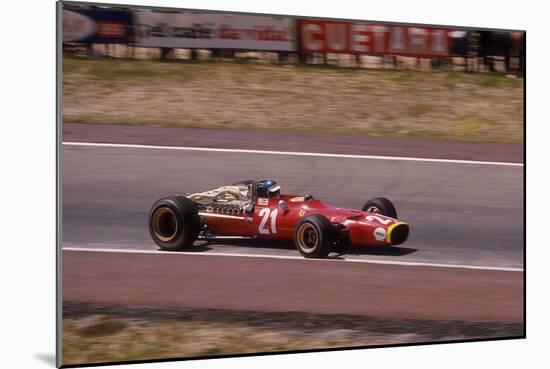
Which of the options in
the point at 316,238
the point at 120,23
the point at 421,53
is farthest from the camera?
the point at 421,53

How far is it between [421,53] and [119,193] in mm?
4639

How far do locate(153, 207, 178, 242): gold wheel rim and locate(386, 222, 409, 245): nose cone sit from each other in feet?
9.56

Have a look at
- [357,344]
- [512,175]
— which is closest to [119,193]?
[357,344]

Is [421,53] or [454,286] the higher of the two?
[421,53]

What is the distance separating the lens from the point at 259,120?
12938mm

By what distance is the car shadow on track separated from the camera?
504 inches

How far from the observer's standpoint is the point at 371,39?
13438 millimetres

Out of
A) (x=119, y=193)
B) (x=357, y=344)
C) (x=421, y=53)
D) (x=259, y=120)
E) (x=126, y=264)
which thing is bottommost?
(x=357, y=344)

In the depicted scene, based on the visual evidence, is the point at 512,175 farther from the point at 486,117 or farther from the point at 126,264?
the point at 126,264

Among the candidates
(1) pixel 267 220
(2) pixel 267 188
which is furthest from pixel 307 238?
(2) pixel 267 188

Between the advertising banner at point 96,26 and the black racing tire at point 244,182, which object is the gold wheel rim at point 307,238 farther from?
the advertising banner at point 96,26

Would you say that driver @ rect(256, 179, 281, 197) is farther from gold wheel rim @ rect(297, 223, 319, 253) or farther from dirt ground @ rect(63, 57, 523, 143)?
dirt ground @ rect(63, 57, 523, 143)

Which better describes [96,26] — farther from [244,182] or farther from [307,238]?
[307,238]

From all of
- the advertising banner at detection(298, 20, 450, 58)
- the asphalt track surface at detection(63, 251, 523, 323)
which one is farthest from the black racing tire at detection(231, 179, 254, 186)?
the advertising banner at detection(298, 20, 450, 58)
